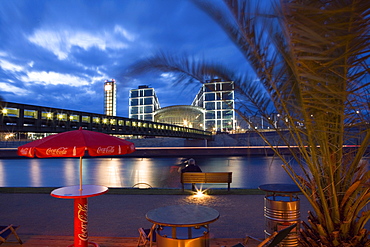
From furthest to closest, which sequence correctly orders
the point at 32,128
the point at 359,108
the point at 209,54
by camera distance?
the point at 32,128 < the point at 209,54 < the point at 359,108

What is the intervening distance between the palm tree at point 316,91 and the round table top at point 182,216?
3.62 ft

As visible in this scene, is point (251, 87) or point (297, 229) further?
point (297, 229)

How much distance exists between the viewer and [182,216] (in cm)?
299

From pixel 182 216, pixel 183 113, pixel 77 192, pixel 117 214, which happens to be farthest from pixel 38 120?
pixel 183 113

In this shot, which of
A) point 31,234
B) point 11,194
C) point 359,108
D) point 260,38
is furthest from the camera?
point 11,194

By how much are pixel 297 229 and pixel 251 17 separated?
3227mm

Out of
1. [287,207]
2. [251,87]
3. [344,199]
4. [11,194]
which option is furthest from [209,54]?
[11,194]

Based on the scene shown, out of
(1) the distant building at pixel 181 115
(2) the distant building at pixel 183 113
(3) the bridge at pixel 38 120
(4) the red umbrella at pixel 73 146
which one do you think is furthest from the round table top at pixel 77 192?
(1) the distant building at pixel 181 115

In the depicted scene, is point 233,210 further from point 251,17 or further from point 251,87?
point 251,17

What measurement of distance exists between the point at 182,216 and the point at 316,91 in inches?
78.3

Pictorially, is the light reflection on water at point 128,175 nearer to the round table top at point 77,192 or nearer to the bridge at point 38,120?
the bridge at point 38,120

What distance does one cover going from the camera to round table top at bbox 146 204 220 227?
2.75 m

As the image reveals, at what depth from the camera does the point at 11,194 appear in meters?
9.41

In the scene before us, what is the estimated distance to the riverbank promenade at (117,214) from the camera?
483 centimetres
